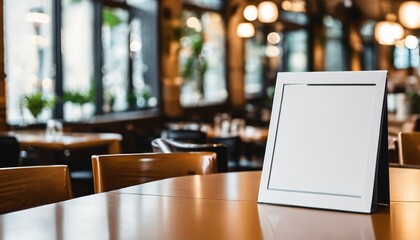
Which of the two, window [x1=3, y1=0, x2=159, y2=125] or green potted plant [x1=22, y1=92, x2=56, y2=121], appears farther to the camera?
window [x1=3, y1=0, x2=159, y2=125]

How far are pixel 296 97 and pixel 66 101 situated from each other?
6014 millimetres

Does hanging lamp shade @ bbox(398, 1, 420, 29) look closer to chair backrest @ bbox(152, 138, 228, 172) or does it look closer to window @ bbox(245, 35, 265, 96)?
chair backrest @ bbox(152, 138, 228, 172)

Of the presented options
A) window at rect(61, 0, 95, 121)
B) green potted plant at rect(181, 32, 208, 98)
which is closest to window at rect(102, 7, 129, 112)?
window at rect(61, 0, 95, 121)

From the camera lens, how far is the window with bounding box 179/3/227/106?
10266mm

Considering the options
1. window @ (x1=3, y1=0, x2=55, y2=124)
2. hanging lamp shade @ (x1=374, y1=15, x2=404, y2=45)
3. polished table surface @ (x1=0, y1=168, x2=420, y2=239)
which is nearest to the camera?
polished table surface @ (x1=0, y1=168, x2=420, y2=239)

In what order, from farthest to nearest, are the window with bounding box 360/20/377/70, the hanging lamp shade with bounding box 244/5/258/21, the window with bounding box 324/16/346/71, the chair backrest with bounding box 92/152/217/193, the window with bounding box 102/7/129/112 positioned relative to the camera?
the window with bounding box 360/20/377/70, the window with bounding box 324/16/346/71, the window with bounding box 102/7/129/112, the hanging lamp shade with bounding box 244/5/258/21, the chair backrest with bounding box 92/152/217/193

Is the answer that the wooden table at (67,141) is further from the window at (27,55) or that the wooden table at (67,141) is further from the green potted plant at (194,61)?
the green potted plant at (194,61)

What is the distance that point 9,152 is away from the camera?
4.84m

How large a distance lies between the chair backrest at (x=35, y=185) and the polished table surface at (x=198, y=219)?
310mm

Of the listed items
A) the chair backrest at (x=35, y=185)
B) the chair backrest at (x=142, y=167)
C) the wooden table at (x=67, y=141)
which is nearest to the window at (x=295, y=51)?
the wooden table at (x=67, y=141)

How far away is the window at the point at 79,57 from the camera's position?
696cm

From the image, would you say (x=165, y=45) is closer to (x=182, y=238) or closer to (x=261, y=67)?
(x=261, y=67)

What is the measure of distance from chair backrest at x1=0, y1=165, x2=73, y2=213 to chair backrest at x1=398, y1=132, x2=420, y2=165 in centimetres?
199

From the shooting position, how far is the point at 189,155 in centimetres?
272
